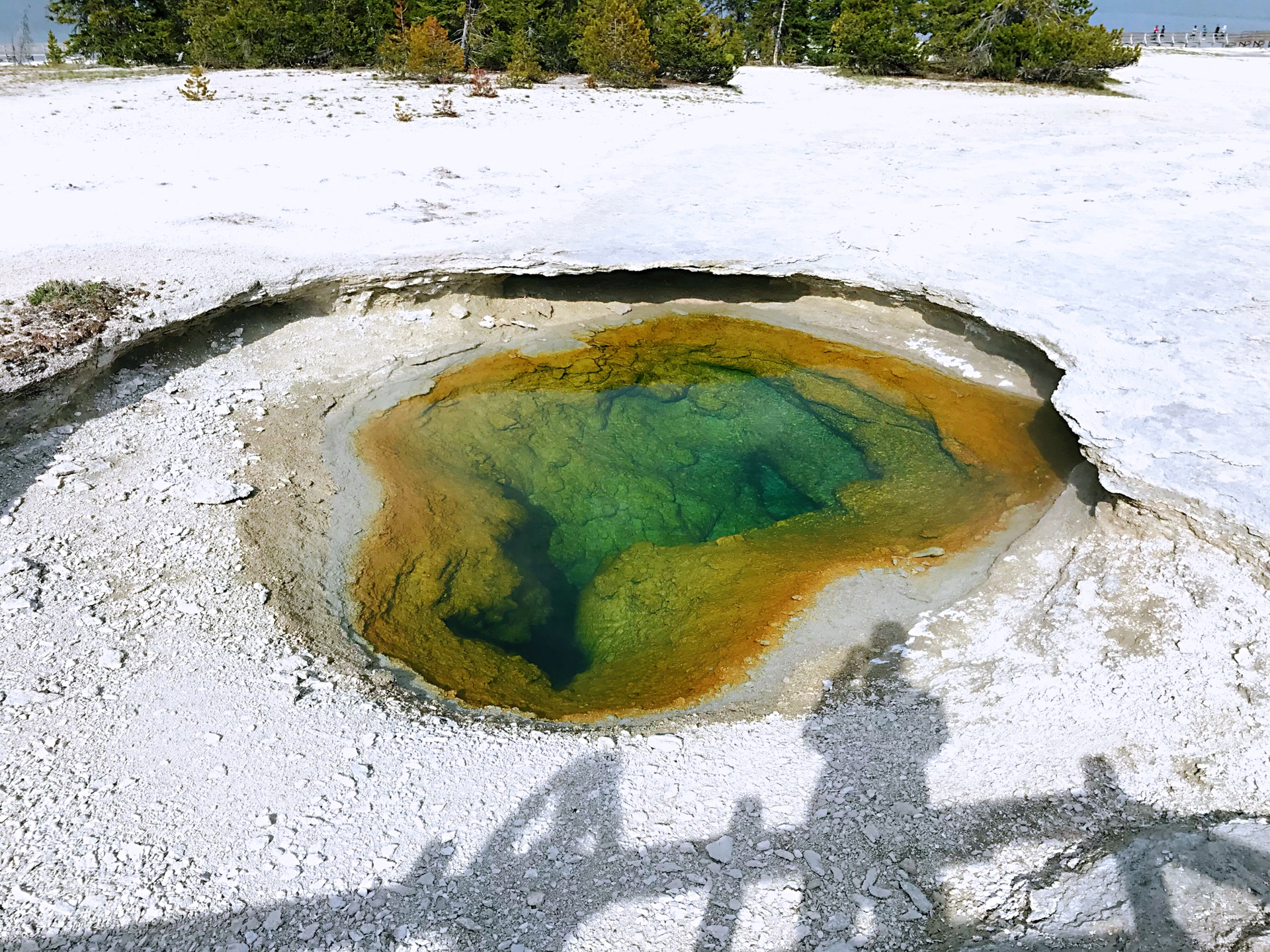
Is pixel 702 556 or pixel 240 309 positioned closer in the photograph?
pixel 702 556

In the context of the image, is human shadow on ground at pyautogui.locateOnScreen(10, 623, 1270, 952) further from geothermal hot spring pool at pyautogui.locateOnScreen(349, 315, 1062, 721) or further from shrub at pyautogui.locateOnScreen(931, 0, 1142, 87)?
shrub at pyautogui.locateOnScreen(931, 0, 1142, 87)

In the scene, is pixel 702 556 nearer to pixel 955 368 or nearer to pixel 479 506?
pixel 479 506

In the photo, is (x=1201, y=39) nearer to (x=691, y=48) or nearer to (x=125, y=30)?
(x=691, y=48)

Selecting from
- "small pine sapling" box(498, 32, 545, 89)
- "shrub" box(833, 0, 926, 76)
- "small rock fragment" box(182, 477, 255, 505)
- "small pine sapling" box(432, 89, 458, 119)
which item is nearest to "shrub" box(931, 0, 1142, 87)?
"shrub" box(833, 0, 926, 76)

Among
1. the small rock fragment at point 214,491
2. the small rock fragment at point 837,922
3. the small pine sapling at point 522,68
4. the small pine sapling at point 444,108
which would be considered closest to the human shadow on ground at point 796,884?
the small rock fragment at point 837,922

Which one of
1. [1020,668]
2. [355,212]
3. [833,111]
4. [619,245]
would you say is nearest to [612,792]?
[1020,668]

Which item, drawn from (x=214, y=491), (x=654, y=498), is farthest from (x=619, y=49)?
(x=214, y=491)

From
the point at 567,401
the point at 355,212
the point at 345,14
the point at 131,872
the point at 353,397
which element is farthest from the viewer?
the point at 345,14
